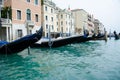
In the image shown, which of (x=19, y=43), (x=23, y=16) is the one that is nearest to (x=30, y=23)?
(x=23, y=16)

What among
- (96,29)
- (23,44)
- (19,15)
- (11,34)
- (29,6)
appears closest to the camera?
(23,44)

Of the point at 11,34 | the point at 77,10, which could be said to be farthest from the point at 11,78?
the point at 77,10

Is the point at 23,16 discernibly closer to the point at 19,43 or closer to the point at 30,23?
the point at 30,23

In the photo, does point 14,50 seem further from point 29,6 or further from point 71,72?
point 29,6

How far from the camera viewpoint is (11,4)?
768 inches

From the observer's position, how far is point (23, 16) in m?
21.0

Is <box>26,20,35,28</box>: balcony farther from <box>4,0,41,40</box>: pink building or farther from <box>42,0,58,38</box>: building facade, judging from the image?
<box>42,0,58,38</box>: building facade

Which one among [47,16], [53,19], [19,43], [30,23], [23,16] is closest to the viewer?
[19,43]

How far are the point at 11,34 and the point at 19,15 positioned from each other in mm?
2577

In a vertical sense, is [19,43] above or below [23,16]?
below

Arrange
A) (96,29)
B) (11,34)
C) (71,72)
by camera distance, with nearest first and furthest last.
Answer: (71,72), (11,34), (96,29)

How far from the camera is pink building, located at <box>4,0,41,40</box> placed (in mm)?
19656

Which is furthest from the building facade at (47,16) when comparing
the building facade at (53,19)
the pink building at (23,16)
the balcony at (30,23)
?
the balcony at (30,23)

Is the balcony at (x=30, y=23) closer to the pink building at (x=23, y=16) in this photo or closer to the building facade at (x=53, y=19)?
the pink building at (x=23, y=16)
